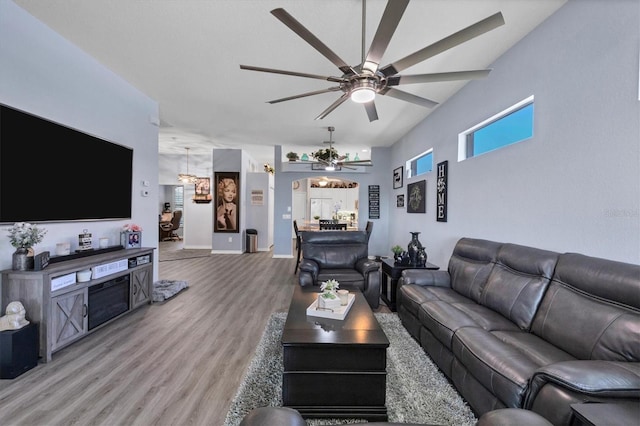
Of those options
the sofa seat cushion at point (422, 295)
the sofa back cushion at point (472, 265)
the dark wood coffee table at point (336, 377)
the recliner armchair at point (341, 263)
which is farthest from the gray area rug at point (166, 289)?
the sofa back cushion at point (472, 265)

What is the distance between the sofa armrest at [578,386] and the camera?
3.54ft

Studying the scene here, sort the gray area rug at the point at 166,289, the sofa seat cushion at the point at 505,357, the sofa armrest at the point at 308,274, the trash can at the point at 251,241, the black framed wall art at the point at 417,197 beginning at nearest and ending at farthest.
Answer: the sofa seat cushion at the point at 505,357 < the sofa armrest at the point at 308,274 < the gray area rug at the point at 166,289 < the black framed wall art at the point at 417,197 < the trash can at the point at 251,241

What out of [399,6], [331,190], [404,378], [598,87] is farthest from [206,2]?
[331,190]

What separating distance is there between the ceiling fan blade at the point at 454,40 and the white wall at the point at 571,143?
3.48ft

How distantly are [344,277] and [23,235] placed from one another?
332 centimetres

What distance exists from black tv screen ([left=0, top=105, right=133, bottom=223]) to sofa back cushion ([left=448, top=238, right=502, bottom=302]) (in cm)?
434

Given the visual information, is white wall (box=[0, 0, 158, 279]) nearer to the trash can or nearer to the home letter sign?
the trash can

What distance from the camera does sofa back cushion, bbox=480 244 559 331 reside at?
204 centimetres

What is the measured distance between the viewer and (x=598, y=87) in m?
1.93

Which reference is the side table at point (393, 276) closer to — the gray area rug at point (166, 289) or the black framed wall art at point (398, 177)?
the black framed wall art at point (398, 177)

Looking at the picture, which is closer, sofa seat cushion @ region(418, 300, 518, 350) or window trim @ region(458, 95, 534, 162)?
sofa seat cushion @ region(418, 300, 518, 350)

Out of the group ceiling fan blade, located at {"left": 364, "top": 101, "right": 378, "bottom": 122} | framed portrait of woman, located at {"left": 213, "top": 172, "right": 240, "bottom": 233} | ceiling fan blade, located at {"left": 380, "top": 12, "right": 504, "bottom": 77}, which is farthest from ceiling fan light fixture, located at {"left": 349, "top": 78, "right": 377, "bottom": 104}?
framed portrait of woman, located at {"left": 213, "top": 172, "right": 240, "bottom": 233}

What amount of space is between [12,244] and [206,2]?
105 inches

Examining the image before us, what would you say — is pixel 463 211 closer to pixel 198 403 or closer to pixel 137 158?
pixel 198 403
